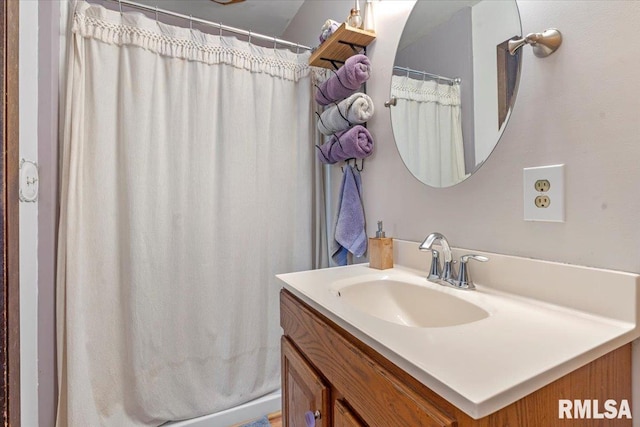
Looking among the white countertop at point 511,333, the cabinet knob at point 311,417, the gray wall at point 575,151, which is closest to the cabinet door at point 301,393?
the cabinet knob at point 311,417

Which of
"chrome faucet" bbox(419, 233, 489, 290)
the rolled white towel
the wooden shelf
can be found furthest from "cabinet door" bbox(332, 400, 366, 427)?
the wooden shelf

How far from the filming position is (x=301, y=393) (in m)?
0.85

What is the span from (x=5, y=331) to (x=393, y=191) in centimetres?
110

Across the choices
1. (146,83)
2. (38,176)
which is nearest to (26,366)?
(38,176)

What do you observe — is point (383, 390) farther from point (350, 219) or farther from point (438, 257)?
point (350, 219)

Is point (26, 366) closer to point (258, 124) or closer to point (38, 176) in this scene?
point (38, 176)

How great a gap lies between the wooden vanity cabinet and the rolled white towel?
0.78 m

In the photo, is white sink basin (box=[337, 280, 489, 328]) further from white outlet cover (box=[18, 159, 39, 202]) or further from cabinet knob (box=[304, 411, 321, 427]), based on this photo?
white outlet cover (box=[18, 159, 39, 202])

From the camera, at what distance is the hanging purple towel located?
131 centimetres

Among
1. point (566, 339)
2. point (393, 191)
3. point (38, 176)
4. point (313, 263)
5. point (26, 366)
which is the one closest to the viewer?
point (566, 339)

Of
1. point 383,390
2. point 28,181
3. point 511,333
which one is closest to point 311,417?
point 383,390

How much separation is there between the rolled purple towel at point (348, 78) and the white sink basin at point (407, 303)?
0.81m

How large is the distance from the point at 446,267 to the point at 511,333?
0.34 meters

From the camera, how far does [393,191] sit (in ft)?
3.88
